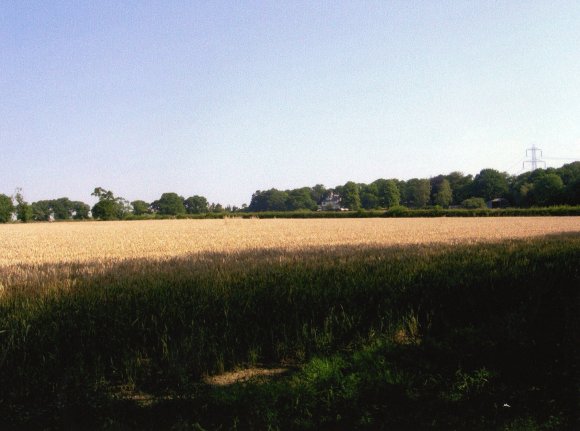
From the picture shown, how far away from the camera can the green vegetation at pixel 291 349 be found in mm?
4086

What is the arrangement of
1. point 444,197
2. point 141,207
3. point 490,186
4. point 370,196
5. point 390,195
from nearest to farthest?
point 490,186 < point 444,197 < point 390,195 < point 370,196 < point 141,207

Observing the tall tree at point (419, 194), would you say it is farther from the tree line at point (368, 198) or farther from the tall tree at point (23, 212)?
the tall tree at point (23, 212)

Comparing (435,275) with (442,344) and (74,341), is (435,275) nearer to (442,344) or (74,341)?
(442,344)

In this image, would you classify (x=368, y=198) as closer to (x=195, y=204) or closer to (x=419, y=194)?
(x=419, y=194)

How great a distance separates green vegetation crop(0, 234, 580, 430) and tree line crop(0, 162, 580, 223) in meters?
98.7

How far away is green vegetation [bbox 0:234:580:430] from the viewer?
4086 mm

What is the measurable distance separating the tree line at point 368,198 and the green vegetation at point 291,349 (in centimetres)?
9869

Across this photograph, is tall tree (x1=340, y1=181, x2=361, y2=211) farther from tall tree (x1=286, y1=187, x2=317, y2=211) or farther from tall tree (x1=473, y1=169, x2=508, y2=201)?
tall tree (x1=473, y1=169, x2=508, y2=201)

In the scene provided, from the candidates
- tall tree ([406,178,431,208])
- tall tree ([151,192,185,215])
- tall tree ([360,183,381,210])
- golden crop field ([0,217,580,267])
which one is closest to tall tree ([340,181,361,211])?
tall tree ([360,183,381,210])

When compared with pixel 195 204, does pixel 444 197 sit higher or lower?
lower

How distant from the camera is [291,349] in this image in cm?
561

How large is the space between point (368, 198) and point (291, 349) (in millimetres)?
157553

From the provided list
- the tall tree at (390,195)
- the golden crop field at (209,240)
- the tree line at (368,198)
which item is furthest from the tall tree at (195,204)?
the golden crop field at (209,240)

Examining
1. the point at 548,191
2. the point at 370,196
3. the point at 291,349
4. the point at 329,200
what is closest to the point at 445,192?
the point at 370,196
